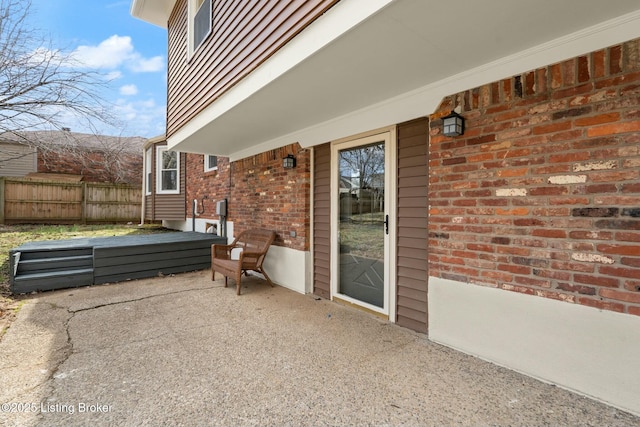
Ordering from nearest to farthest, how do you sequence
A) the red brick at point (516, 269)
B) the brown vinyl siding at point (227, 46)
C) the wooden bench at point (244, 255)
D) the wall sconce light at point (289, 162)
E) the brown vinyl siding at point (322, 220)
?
1. the red brick at point (516, 269)
2. the brown vinyl siding at point (227, 46)
3. the brown vinyl siding at point (322, 220)
4. the wooden bench at point (244, 255)
5. the wall sconce light at point (289, 162)

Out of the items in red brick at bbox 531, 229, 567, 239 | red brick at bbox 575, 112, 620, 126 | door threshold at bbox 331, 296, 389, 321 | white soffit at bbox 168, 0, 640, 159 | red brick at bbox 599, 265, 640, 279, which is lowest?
door threshold at bbox 331, 296, 389, 321

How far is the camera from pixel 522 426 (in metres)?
1.72

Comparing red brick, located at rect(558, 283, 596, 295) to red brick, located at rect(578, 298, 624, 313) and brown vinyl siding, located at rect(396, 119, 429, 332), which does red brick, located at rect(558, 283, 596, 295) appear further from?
brown vinyl siding, located at rect(396, 119, 429, 332)

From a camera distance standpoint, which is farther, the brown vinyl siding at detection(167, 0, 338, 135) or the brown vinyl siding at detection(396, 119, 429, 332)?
the brown vinyl siding at detection(396, 119, 429, 332)

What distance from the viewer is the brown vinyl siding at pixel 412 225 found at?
3.02m

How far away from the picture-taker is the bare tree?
180 inches

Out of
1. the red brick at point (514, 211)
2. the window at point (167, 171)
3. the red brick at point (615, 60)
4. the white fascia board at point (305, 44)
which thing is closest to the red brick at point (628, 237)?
the red brick at point (514, 211)

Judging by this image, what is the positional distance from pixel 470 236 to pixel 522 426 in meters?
1.36

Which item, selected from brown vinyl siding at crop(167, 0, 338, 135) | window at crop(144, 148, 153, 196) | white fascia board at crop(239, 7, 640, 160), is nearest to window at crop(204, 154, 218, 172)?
brown vinyl siding at crop(167, 0, 338, 135)

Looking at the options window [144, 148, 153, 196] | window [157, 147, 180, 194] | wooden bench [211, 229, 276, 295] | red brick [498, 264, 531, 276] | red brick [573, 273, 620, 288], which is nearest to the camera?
red brick [573, 273, 620, 288]

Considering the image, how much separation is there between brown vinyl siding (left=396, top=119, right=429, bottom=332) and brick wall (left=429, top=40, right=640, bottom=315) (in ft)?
0.74

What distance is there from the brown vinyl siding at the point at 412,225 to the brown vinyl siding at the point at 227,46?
152 centimetres
